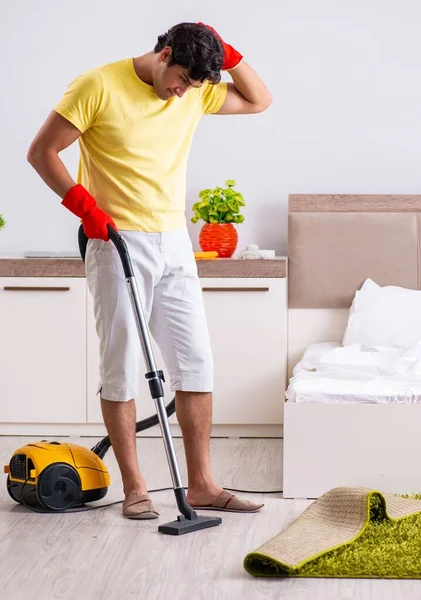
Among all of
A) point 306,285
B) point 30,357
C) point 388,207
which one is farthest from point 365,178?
point 30,357

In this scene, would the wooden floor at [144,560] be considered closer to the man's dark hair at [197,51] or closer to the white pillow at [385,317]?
the white pillow at [385,317]

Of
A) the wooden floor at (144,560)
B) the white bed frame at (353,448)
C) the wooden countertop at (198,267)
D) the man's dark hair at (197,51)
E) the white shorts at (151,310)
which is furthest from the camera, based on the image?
the wooden countertop at (198,267)

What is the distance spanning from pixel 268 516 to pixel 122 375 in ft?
1.91

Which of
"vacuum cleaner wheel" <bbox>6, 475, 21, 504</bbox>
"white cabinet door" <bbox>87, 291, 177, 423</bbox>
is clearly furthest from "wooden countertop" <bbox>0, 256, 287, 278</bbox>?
"vacuum cleaner wheel" <bbox>6, 475, 21, 504</bbox>

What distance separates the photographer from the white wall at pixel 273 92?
448cm

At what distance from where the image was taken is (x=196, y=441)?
2852 millimetres

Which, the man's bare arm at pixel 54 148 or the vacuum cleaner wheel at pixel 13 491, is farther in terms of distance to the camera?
the vacuum cleaner wheel at pixel 13 491

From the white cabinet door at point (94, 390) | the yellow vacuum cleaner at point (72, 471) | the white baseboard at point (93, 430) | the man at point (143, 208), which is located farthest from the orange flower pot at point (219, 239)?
the yellow vacuum cleaner at point (72, 471)

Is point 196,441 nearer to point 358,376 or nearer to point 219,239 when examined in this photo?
point 358,376

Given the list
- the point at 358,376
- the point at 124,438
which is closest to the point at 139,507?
the point at 124,438

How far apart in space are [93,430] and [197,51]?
212cm

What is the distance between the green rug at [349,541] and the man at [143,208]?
34cm

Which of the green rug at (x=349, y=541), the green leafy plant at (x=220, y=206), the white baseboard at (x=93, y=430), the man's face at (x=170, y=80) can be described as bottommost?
the white baseboard at (x=93, y=430)

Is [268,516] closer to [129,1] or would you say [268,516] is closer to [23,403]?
[23,403]
